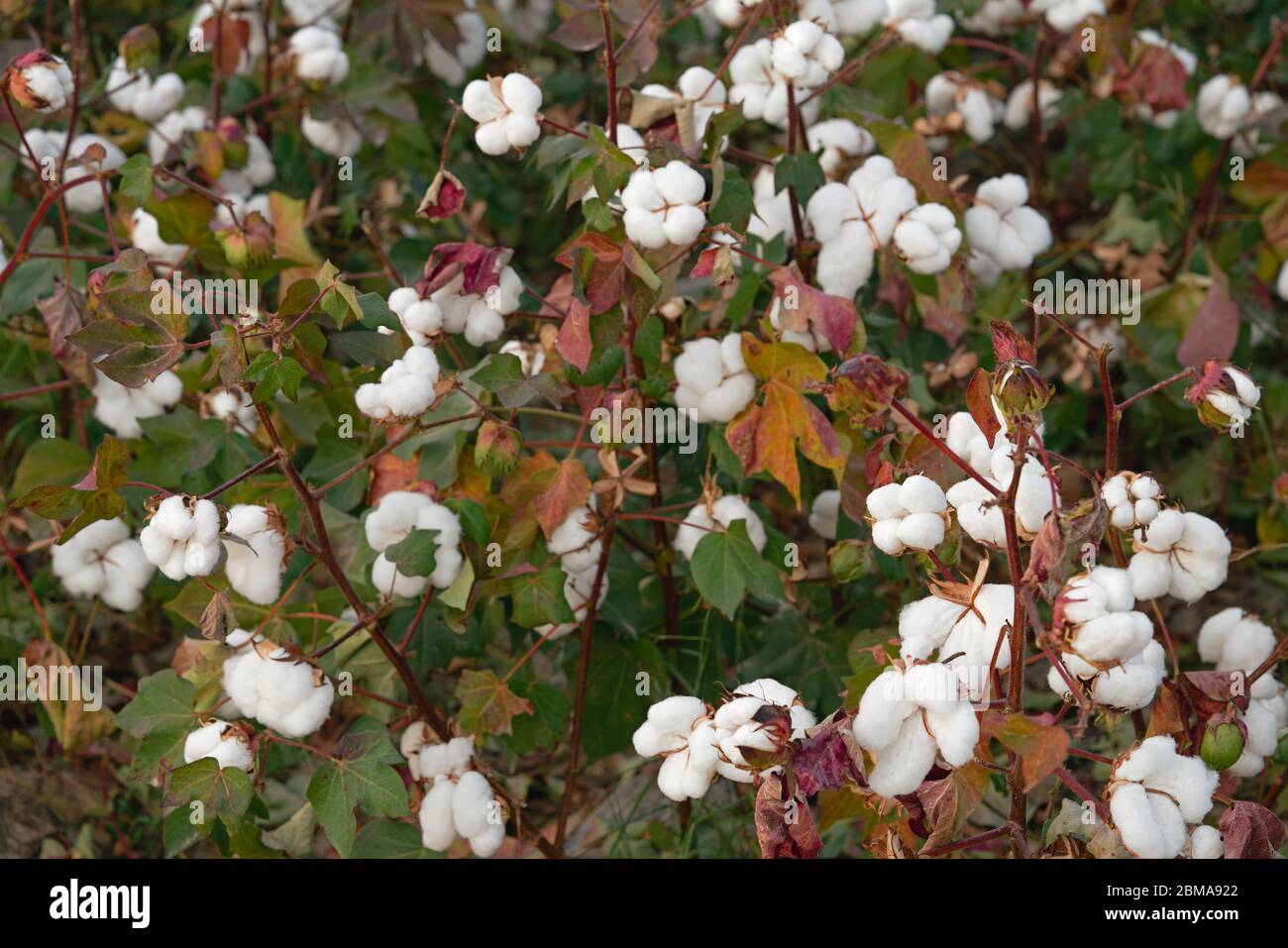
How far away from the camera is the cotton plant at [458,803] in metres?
1.50

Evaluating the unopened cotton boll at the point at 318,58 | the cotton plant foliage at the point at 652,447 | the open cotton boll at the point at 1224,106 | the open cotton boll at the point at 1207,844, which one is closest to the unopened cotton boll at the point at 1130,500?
the cotton plant foliage at the point at 652,447

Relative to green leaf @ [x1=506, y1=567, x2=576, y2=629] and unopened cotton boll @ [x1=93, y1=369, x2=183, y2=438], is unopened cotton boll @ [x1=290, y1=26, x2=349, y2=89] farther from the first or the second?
green leaf @ [x1=506, y1=567, x2=576, y2=629]

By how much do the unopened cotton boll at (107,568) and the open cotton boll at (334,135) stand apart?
74 cm

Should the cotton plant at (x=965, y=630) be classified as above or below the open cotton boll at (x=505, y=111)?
below

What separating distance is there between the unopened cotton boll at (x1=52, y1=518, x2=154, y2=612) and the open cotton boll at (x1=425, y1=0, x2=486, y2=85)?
98cm

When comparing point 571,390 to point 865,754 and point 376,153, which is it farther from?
point 376,153

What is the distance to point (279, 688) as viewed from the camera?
4.59ft

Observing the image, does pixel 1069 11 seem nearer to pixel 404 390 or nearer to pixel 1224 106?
pixel 1224 106

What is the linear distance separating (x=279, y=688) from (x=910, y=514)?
24.8 inches

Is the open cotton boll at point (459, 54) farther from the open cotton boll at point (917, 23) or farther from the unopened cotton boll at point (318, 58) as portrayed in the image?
the open cotton boll at point (917, 23)

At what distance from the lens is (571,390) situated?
1.57m

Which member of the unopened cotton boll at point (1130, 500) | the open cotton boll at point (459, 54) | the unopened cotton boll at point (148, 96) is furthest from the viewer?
the open cotton boll at point (459, 54)
